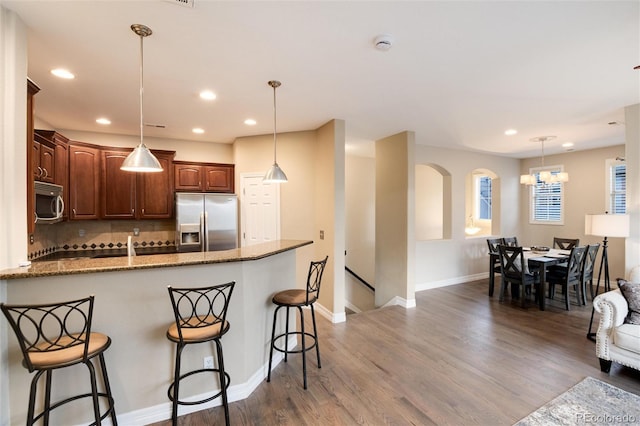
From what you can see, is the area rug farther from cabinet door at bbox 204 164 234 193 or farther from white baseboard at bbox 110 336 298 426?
cabinet door at bbox 204 164 234 193

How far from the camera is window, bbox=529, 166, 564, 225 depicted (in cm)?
660

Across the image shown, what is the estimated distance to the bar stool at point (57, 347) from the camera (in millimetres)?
1604

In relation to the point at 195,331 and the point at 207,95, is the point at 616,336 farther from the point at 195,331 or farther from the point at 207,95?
the point at 207,95

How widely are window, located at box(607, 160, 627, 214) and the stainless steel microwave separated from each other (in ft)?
30.3

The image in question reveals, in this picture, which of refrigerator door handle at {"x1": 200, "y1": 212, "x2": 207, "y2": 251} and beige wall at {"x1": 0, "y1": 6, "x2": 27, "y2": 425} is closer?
beige wall at {"x1": 0, "y1": 6, "x2": 27, "y2": 425}

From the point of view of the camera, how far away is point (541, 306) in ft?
14.9

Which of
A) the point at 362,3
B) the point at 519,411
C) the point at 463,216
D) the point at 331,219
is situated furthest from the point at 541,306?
the point at 362,3

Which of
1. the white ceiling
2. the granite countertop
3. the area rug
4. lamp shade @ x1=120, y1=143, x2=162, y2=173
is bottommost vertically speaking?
the area rug

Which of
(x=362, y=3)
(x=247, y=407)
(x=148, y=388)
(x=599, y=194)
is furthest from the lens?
(x=599, y=194)

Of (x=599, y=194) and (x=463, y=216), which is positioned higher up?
(x=599, y=194)

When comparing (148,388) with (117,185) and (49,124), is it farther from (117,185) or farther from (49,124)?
(49,124)

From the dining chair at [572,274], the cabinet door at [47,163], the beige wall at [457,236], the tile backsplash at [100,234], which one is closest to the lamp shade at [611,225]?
the dining chair at [572,274]

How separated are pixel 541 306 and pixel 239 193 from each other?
17.1 feet

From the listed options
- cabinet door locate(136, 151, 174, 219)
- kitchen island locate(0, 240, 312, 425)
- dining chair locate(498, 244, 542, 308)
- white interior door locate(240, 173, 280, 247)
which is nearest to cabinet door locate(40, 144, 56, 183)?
cabinet door locate(136, 151, 174, 219)
